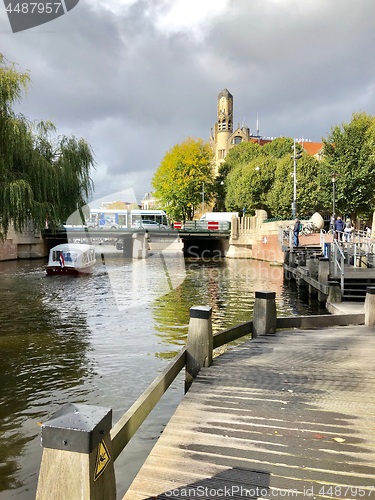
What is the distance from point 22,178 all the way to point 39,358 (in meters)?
15.0

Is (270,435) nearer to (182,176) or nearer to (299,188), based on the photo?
(299,188)

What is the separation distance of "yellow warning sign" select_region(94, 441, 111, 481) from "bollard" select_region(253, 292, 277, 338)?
15.1 feet

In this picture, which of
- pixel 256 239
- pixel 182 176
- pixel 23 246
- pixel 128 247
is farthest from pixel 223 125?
pixel 23 246

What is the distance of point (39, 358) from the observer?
9281mm

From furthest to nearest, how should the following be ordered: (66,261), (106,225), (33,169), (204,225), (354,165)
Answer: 1. (106,225)
2. (204,225)
3. (354,165)
4. (66,261)
5. (33,169)

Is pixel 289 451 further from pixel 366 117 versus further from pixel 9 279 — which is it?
pixel 366 117

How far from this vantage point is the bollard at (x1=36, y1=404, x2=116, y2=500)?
1.99m

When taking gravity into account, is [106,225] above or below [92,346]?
above

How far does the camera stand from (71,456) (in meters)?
2.02

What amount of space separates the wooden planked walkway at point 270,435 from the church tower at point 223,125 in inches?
3568

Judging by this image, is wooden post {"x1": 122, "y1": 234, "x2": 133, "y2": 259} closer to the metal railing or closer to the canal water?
the metal railing

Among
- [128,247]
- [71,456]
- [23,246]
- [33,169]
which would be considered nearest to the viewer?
[71,456]

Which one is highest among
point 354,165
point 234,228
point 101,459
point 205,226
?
point 354,165

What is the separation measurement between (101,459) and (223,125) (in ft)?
337
